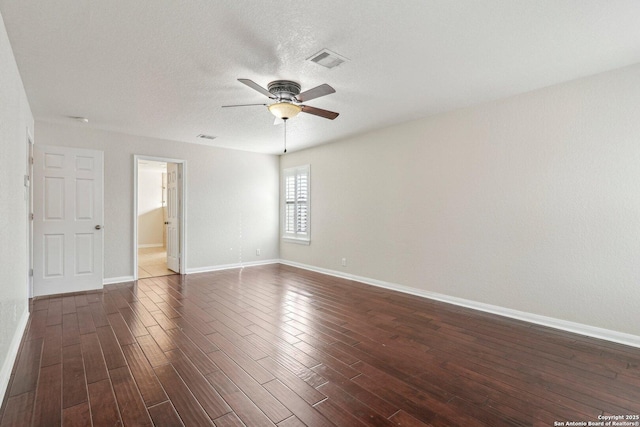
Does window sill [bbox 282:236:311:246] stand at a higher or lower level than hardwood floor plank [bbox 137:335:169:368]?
higher

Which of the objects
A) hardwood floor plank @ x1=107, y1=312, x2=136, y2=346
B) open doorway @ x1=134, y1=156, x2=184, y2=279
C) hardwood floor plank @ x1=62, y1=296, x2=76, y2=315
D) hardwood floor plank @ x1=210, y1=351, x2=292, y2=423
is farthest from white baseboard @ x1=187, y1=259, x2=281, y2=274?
hardwood floor plank @ x1=210, y1=351, x2=292, y2=423

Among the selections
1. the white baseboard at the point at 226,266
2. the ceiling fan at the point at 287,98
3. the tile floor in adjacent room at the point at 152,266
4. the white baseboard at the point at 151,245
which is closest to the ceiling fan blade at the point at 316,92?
the ceiling fan at the point at 287,98

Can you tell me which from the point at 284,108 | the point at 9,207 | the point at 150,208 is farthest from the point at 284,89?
the point at 150,208

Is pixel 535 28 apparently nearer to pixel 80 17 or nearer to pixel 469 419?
pixel 469 419

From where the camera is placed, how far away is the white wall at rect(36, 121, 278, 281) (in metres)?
5.13

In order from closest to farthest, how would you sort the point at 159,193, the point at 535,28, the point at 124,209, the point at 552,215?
the point at 535,28, the point at 552,215, the point at 124,209, the point at 159,193

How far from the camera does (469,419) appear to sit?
5.90 feet

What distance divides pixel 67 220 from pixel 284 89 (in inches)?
155

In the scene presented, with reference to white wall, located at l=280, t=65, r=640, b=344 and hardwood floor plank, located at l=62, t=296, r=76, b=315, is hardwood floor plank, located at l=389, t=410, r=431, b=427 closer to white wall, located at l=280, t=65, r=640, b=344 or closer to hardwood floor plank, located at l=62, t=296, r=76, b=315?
white wall, located at l=280, t=65, r=640, b=344

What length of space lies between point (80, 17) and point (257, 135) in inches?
128

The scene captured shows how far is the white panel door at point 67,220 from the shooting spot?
14.3 feet

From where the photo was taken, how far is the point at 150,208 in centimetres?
1045

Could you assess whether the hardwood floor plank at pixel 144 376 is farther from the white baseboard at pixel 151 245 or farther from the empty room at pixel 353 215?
the white baseboard at pixel 151 245

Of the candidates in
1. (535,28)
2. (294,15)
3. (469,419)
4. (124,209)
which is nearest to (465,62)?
(535,28)
